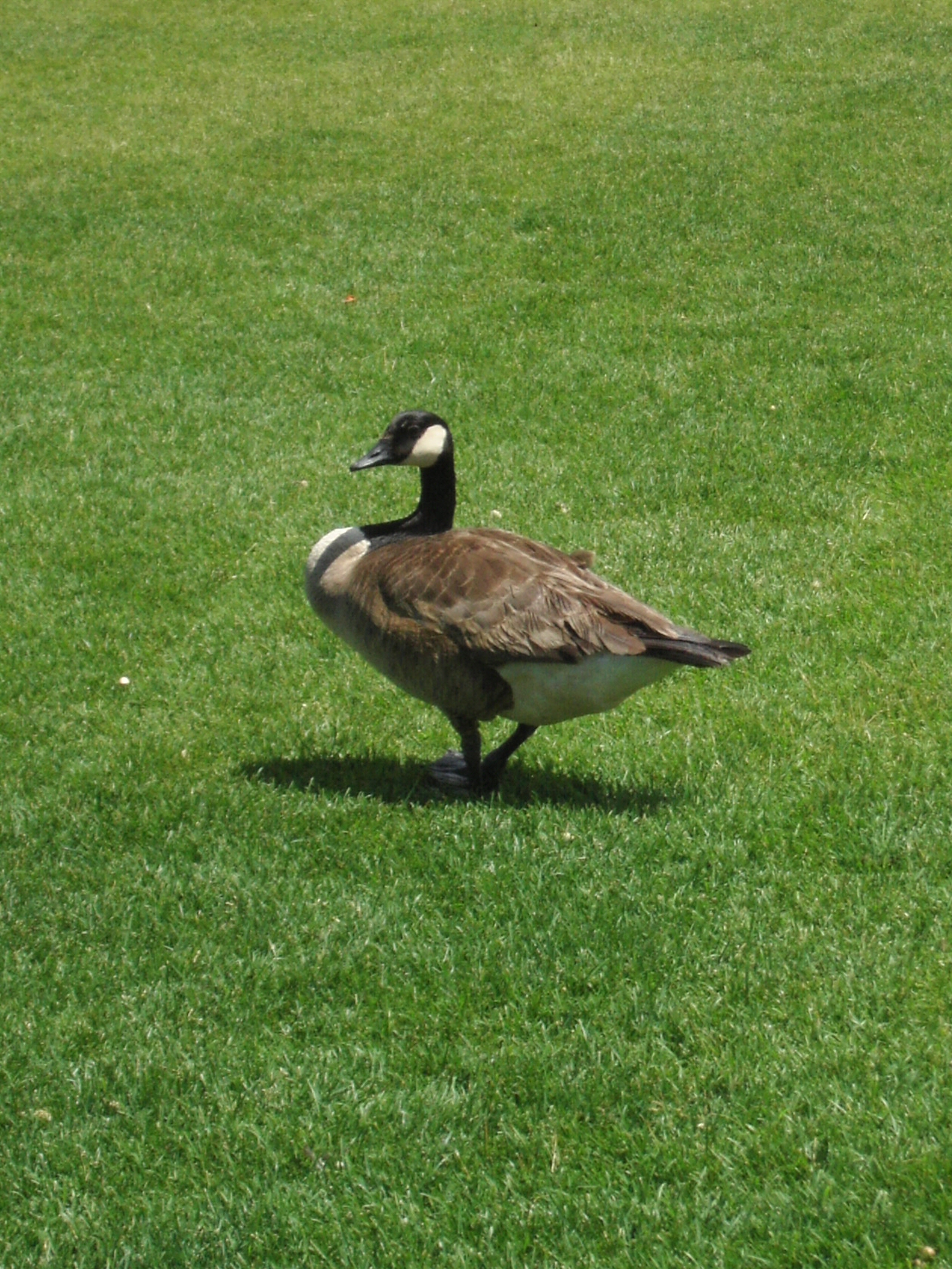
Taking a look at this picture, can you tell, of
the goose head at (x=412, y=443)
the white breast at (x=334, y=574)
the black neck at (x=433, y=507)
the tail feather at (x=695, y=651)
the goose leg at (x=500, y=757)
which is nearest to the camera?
the tail feather at (x=695, y=651)

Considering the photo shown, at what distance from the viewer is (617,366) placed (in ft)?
33.9

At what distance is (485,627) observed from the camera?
16.7 feet

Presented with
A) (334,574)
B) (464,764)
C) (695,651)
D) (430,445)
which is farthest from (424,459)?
(695,651)

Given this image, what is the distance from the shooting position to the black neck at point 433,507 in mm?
5898

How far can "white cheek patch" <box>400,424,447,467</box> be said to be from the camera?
5.81m

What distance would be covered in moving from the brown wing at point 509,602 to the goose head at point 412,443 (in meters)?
0.46

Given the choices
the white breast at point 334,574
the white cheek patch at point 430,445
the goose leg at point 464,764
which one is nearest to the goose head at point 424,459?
the white cheek patch at point 430,445

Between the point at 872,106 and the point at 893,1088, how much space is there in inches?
555

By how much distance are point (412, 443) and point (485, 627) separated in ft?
3.66

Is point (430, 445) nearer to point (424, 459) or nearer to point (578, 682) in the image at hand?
point (424, 459)

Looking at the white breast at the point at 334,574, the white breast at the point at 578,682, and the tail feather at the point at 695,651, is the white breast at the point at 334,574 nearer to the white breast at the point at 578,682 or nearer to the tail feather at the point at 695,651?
the white breast at the point at 578,682

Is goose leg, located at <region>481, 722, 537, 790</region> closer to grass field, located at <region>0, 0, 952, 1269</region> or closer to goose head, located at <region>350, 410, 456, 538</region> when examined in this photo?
grass field, located at <region>0, 0, 952, 1269</region>

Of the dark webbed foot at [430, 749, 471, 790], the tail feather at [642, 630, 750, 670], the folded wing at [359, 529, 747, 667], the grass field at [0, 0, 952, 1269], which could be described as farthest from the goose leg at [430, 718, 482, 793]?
the tail feather at [642, 630, 750, 670]

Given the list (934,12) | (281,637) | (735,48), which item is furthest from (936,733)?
(934,12)
